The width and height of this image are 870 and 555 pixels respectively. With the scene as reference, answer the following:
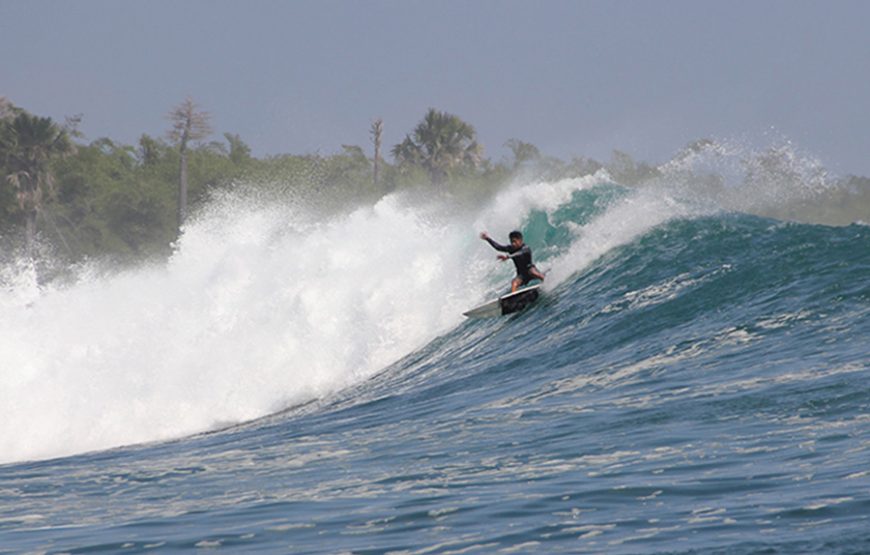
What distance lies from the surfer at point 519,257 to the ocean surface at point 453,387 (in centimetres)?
47

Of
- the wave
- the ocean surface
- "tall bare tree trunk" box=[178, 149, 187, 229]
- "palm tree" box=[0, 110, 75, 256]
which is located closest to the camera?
the ocean surface

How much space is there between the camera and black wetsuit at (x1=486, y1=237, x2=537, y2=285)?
16859 millimetres

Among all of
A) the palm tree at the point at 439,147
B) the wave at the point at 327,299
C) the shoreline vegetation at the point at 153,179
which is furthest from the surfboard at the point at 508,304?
the palm tree at the point at 439,147

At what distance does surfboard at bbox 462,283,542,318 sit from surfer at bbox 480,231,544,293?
0.12 m

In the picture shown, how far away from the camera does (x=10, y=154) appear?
60000mm

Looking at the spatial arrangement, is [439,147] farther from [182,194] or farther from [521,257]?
[521,257]

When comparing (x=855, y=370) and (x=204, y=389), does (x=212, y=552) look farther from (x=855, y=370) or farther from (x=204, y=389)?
(x=204, y=389)

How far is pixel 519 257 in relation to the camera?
16922mm

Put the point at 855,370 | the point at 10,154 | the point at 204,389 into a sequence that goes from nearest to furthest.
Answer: the point at 855,370 → the point at 204,389 → the point at 10,154

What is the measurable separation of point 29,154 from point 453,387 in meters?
50.4

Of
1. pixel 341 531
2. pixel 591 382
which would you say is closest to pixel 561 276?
pixel 591 382

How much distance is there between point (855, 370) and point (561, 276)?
29.5ft

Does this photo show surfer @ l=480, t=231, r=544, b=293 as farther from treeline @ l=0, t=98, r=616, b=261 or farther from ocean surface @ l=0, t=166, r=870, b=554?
treeline @ l=0, t=98, r=616, b=261

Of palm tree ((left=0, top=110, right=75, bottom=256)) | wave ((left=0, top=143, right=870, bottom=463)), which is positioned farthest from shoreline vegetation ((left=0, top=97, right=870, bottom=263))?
wave ((left=0, top=143, right=870, bottom=463))
